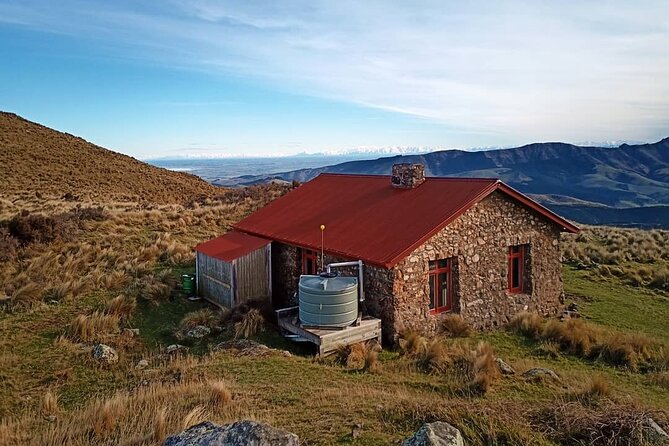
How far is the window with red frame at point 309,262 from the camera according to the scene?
14.5 m

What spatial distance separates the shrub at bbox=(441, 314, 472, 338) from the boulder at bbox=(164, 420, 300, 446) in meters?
9.00

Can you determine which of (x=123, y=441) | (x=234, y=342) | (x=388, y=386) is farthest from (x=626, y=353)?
(x=123, y=441)

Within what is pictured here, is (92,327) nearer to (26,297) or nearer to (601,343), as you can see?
(26,297)

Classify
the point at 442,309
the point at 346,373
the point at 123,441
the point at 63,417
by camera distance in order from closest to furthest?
the point at 123,441 < the point at 63,417 < the point at 346,373 < the point at 442,309

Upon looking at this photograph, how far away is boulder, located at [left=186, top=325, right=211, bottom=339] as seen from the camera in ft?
40.2

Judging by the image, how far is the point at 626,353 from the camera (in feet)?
36.0

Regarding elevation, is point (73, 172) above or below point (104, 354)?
above

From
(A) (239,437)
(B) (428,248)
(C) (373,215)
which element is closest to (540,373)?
(B) (428,248)

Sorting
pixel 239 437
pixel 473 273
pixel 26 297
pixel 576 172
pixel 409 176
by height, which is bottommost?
→ pixel 26 297

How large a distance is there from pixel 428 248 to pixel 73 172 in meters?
45.5

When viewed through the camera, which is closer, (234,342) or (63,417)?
(63,417)

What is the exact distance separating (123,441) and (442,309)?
9.47 meters

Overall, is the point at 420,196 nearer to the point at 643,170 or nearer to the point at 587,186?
the point at 587,186

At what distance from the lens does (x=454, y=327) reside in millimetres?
12945
